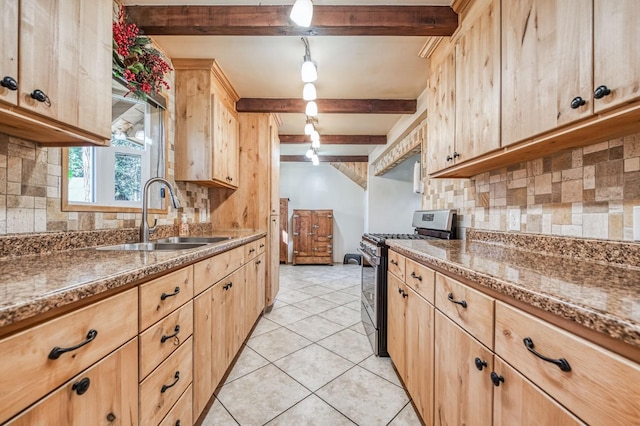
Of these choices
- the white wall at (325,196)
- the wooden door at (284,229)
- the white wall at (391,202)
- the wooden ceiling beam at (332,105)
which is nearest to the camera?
the wooden ceiling beam at (332,105)

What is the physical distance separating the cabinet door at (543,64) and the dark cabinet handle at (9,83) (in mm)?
1794

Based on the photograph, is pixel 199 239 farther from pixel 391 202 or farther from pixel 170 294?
pixel 391 202

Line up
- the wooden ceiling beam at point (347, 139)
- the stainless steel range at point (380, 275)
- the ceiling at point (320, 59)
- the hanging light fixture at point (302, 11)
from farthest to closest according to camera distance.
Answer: the wooden ceiling beam at point (347, 139), the stainless steel range at point (380, 275), the ceiling at point (320, 59), the hanging light fixture at point (302, 11)

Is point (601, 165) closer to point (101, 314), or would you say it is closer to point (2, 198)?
point (101, 314)

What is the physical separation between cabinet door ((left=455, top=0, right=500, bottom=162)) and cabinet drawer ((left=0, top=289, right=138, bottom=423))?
1.69 meters

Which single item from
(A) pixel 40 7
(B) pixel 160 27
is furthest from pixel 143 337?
(B) pixel 160 27

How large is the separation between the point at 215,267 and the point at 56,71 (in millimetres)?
1067

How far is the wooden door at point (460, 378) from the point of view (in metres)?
0.86

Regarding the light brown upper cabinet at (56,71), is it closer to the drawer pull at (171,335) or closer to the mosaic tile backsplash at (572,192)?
the drawer pull at (171,335)

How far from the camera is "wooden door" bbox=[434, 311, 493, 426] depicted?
2.83ft

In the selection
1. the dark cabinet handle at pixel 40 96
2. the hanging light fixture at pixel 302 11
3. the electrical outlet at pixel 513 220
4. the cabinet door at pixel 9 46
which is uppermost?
the hanging light fixture at pixel 302 11

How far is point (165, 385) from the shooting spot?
103cm

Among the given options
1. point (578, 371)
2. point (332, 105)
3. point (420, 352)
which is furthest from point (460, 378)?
point (332, 105)

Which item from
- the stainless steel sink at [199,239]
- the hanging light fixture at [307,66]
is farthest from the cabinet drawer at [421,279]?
the hanging light fixture at [307,66]
